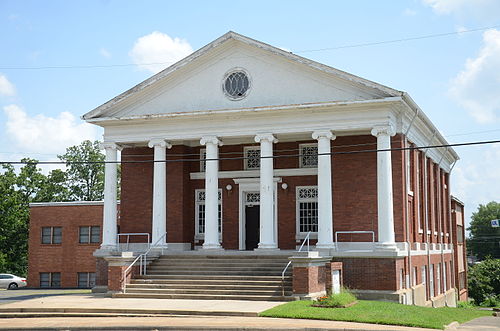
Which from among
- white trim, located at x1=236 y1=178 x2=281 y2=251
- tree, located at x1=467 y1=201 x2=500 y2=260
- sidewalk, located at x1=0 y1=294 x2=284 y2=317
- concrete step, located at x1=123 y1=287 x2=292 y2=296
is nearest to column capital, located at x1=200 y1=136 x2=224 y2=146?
white trim, located at x1=236 y1=178 x2=281 y2=251

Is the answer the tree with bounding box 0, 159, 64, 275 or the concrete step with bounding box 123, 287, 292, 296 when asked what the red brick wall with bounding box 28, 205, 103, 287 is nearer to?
the tree with bounding box 0, 159, 64, 275

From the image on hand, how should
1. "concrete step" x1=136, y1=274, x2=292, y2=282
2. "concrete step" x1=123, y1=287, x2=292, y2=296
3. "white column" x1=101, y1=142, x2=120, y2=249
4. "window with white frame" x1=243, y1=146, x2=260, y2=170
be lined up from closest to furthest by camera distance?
1. "concrete step" x1=123, y1=287, x2=292, y2=296
2. "concrete step" x1=136, y1=274, x2=292, y2=282
3. "white column" x1=101, y1=142, x2=120, y2=249
4. "window with white frame" x1=243, y1=146, x2=260, y2=170

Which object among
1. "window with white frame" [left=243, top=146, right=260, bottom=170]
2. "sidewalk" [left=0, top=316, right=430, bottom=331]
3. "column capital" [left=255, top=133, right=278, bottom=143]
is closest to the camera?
"sidewalk" [left=0, top=316, right=430, bottom=331]

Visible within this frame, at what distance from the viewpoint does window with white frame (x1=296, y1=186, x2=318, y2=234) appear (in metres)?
30.5

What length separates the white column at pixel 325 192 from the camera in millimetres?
26797

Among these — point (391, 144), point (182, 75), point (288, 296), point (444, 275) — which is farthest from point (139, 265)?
point (444, 275)

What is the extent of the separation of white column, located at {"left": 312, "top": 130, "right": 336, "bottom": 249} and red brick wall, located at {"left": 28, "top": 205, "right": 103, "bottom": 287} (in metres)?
21.7

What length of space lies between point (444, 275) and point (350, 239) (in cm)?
1180

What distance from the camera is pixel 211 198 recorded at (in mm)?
28609

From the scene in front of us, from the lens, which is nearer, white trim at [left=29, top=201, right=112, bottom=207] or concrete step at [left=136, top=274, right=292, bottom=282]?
concrete step at [left=136, top=274, right=292, bottom=282]

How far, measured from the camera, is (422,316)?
1927 centimetres

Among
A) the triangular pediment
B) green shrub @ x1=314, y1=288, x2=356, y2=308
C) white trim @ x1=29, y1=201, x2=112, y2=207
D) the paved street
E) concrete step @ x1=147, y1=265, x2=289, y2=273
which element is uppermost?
the triangular pediment

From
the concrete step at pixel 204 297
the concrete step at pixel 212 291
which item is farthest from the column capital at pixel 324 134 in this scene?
the concrete step at pixel 204 297

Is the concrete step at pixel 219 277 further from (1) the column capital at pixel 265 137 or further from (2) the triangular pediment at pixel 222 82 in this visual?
(2) the triangular pediment at pixel 222 82
